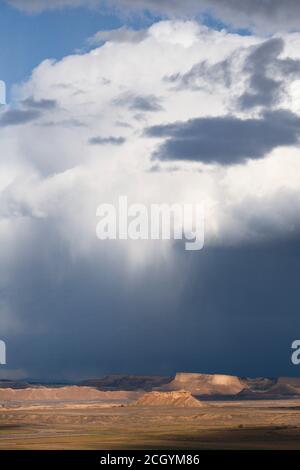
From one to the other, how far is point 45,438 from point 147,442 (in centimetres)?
2005

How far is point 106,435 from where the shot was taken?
172m

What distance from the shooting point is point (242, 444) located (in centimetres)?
15425
